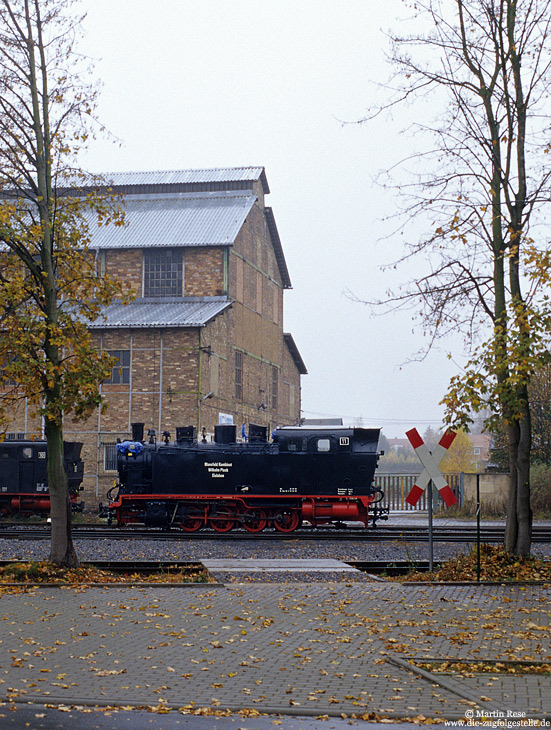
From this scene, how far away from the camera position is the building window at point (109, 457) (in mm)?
36531

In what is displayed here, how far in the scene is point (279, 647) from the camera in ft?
31.1

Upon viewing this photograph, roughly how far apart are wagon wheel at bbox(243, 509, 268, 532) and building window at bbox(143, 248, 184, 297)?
19.4 metres

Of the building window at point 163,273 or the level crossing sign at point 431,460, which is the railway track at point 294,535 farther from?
the building window at point 163,273

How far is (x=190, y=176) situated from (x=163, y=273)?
28.0ft

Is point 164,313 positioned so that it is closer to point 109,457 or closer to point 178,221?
point 109,457

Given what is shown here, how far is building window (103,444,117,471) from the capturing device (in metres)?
36.5

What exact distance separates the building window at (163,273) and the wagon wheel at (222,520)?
19.0 metres

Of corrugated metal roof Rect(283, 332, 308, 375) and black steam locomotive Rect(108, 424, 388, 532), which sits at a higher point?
corrugated metal roof Rect(283, 332, 308, 375)

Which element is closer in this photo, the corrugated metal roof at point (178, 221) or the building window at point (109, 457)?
the building window at point (109, 457)

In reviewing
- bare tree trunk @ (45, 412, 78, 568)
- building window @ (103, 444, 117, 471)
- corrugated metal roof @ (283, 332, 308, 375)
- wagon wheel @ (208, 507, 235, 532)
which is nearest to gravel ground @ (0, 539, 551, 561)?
bare tree trunk @ (45, 412, 78, 568)

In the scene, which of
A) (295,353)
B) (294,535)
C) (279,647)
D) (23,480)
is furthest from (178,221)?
(279,647)

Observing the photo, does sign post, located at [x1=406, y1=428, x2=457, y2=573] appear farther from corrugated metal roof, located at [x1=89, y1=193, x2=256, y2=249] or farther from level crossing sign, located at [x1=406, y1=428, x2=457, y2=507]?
corrugated metal roof, located at [x1=89, y1=193, x2=256, y2=249]

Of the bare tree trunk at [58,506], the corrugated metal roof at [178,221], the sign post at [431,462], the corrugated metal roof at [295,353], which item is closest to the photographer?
the sign post at [431,462]

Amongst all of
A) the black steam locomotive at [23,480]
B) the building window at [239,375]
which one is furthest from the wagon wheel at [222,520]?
the building window at [239,375]
